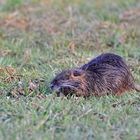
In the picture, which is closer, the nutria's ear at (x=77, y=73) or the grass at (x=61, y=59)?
the grass at (x=61, y=59)

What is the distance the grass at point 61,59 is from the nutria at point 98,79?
19 cm

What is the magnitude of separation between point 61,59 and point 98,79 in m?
1.32

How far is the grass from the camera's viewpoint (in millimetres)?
5246

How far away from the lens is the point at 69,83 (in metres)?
6.48

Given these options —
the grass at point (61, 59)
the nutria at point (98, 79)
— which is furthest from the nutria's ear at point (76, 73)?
the grass at point (61, 59)

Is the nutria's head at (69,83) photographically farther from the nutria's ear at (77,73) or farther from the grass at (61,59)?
the grass at (61,59)

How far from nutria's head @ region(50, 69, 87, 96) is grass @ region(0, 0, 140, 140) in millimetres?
147

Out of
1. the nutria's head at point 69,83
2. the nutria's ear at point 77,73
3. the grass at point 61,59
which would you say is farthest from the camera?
the nutria's ear at point 77,73

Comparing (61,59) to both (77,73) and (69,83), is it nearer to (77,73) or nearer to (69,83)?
(77,73)

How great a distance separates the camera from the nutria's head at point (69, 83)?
6391 millimetres

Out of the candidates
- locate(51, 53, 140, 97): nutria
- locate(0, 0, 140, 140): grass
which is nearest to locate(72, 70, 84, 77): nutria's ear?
locate(51, 53, 140, 97): nutria

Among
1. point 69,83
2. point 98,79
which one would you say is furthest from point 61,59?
point 69,83

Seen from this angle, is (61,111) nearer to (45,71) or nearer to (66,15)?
(45,71)

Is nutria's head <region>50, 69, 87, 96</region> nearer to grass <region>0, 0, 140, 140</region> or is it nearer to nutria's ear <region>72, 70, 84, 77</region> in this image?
nutria's ear <region>72, 70, 84, 77</region>
